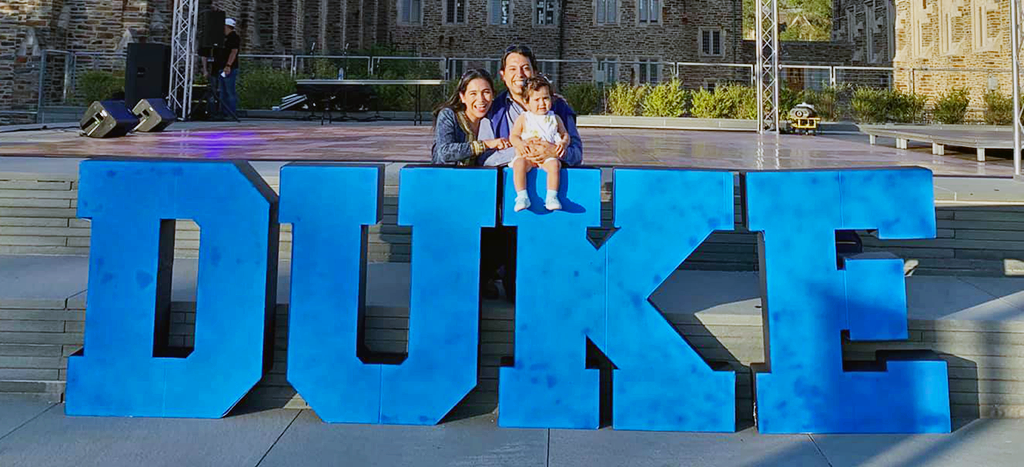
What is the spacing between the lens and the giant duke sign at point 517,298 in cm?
266

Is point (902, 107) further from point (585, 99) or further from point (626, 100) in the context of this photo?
point (585, 99)

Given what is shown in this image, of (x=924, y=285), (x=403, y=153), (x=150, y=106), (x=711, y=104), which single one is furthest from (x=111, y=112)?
(x=711, y=104)

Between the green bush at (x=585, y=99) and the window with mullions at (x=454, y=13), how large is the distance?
44.3ft

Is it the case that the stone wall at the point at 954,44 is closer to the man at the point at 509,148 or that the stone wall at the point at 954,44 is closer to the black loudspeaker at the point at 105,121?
the black loudspeaker at the point at 105,121

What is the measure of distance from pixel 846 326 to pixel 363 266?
178cm

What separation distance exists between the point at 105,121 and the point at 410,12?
2311cm

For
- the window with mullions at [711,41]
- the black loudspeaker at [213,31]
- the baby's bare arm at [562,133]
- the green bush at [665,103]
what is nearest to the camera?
the baby's bare arm at [562,133]

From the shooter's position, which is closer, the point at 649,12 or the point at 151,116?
the point at 151,116

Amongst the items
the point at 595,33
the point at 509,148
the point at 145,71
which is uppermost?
the point at 595,33

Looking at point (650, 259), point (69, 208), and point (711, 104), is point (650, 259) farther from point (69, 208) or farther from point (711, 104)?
point (711, 104)

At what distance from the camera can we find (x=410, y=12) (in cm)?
3056

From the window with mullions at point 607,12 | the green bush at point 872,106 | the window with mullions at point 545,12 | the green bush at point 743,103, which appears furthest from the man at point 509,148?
the window with mullions at point 607,12

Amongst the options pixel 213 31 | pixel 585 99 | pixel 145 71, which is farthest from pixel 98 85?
pixel 585 99

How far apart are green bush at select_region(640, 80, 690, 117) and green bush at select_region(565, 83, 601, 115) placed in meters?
1.68
